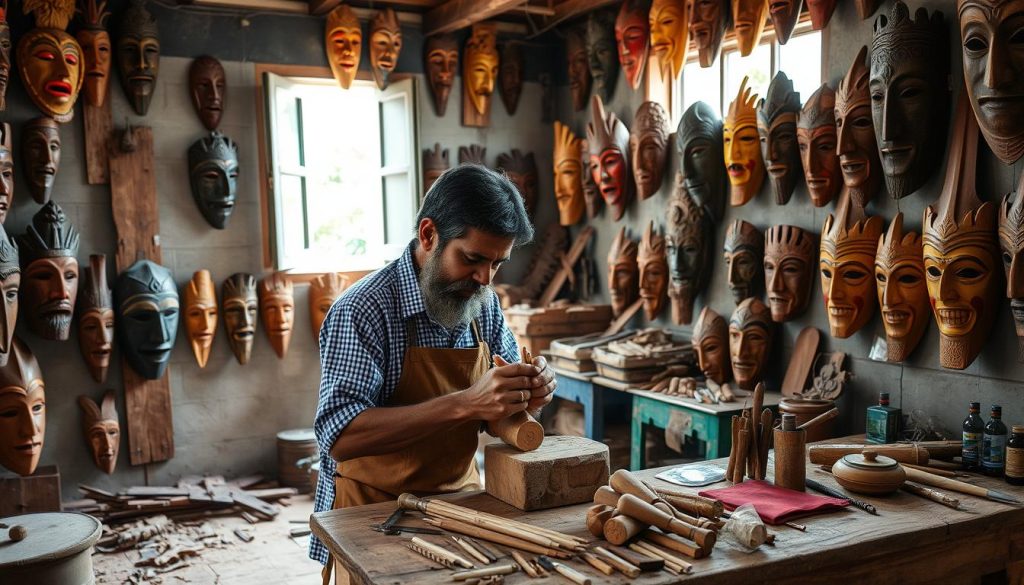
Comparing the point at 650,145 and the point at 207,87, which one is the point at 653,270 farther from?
the point at 207,87

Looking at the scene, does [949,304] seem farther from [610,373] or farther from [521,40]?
[521,40]

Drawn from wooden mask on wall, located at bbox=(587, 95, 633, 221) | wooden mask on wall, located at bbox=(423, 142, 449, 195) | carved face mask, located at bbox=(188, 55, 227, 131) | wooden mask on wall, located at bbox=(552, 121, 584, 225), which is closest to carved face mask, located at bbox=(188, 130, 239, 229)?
carved face mask, located at bbox=(188, 55, 227, 131)

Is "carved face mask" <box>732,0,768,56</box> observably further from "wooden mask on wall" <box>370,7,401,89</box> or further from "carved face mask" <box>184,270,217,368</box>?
"carved face mask" <box>184,270,217,368</box>

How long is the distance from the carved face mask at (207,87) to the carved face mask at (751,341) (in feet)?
12.8

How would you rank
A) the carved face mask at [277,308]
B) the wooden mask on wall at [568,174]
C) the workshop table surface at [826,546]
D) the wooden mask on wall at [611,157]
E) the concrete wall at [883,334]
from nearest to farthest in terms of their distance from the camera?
the workshop table surface at [826,546], the concrete wall at [883,334], the wooden mask on wall at [611,157], the carved face mask at [277,308], the wooden mask on wall at [568,174]

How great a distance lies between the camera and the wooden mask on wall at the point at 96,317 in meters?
5.16

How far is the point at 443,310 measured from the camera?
248cm

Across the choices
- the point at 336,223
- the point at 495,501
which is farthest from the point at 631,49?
the point at 495,501

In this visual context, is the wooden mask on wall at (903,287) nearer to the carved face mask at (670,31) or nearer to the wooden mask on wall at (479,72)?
the carved face mask at (670,31)

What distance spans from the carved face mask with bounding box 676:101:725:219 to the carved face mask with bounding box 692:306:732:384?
0.71 meters

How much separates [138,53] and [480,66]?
2.53 metres

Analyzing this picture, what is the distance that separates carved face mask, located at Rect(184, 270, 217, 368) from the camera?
18.2 ft

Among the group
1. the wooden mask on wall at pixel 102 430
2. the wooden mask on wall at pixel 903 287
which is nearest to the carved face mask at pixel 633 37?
the wooden mask on wall at pixel 903 287

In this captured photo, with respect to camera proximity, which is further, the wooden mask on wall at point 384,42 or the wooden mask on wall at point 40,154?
the wooden mask on wall at point 384,42
